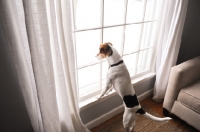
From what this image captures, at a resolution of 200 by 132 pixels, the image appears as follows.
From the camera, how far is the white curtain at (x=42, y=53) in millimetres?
731

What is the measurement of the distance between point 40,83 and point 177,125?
5.17 ft

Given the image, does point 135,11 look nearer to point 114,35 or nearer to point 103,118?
point 114,35

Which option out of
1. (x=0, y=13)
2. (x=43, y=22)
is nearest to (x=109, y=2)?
(x=43, y=22)

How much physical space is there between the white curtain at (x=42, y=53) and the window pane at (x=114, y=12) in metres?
0.57

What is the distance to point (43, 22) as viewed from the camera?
779 mm

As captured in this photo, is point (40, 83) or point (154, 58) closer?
point (40, 83)

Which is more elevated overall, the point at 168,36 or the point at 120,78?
the point at 168,36

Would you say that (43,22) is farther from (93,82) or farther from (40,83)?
(93,82)

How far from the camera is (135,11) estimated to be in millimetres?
1579

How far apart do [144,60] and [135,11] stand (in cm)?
71

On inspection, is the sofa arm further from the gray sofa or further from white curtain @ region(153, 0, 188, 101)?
white curtain @ region(153, 0, 188, 101)

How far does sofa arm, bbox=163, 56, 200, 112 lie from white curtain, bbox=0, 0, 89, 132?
1.05 meters

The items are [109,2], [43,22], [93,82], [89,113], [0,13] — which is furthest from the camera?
[93,82]

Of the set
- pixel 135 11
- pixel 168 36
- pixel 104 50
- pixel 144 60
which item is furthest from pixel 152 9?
pixel 104 50
